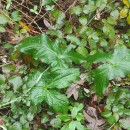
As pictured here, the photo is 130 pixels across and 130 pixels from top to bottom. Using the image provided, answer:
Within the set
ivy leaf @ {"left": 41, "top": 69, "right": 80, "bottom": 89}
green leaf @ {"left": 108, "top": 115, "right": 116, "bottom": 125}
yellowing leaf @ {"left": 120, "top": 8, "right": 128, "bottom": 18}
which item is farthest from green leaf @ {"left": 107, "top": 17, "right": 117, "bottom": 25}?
green leaf @ {"left": 108, "top": 115, "right": 116, "bottom": 125}

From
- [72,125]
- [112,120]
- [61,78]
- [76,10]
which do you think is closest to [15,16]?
[76,10]

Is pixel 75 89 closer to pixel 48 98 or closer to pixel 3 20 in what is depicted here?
pixel 48 98

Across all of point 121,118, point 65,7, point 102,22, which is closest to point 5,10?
point 65,7

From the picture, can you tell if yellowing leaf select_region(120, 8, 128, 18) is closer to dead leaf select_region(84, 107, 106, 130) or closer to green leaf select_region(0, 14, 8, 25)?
dead leaf select_region(84, 107, 106, 130)

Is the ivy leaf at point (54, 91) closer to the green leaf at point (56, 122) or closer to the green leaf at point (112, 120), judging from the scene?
the green leaf at point (56, 122)

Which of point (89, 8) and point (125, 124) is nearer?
point (125, 124)

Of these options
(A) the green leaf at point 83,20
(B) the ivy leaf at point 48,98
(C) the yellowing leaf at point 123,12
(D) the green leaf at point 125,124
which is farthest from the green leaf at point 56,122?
(C) the yellowing leaf at point 123,12
